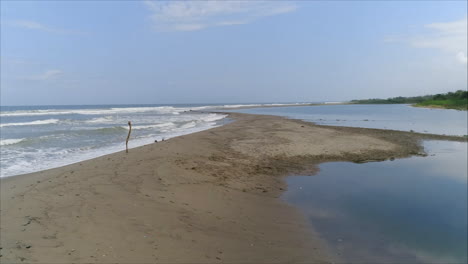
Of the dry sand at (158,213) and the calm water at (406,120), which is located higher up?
the calm water at (406,120)

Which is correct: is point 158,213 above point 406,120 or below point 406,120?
below

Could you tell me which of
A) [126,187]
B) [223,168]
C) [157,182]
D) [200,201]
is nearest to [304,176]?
[223,168]

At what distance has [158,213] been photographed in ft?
19.2

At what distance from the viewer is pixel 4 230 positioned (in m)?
5.05

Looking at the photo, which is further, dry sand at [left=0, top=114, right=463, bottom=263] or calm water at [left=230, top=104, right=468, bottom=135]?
calm water at [left=230, top=104, right=468, bottom=135]

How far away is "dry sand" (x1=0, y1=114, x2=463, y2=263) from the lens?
4.43 m

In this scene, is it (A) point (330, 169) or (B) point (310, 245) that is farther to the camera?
(A) point (330, 169)

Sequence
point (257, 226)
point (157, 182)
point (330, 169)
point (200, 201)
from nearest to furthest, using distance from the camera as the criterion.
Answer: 1. point (257, 226)
2. point (200, 201)
3. point (157, 182)
4. point (330, 169)

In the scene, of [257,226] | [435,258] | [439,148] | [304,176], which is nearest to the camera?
[435,258]

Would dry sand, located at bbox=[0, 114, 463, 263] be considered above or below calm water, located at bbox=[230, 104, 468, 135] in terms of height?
below

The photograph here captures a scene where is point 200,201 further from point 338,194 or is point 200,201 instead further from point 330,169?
point 330,169

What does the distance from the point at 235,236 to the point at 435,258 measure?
3.10m

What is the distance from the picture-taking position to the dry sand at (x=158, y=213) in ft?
14.5

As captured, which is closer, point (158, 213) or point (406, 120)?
point (158, 213)
